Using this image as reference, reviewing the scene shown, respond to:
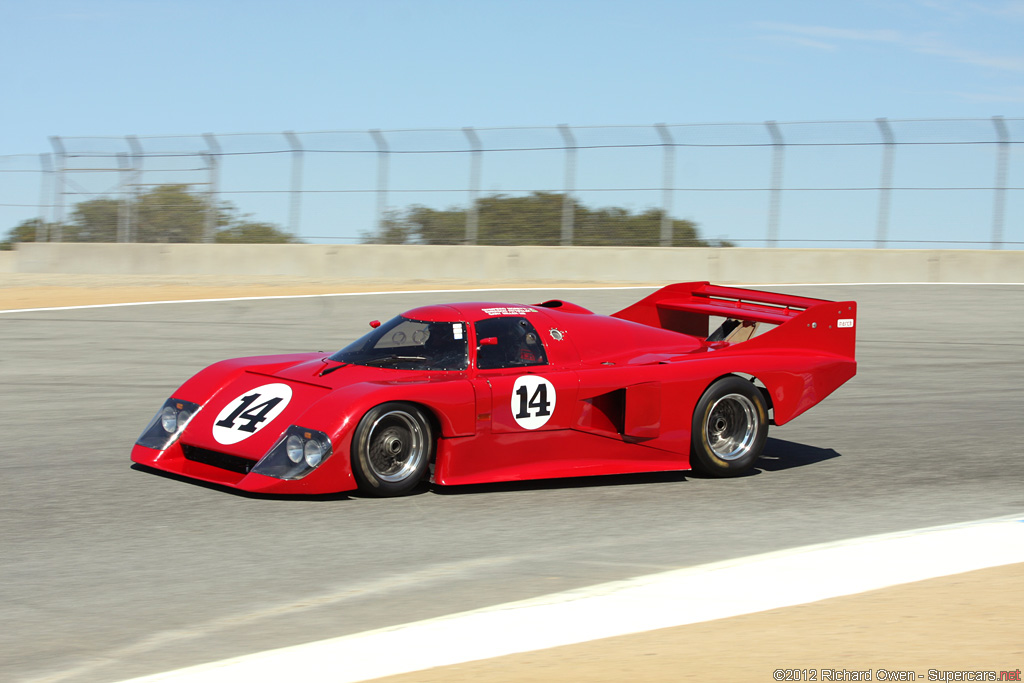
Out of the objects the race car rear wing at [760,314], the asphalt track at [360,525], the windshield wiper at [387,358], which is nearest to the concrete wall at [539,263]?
the asphalt track at [360,525]

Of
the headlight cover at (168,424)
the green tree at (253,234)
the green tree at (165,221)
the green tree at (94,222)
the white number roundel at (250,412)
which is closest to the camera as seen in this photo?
the white number roundel at (250,412)

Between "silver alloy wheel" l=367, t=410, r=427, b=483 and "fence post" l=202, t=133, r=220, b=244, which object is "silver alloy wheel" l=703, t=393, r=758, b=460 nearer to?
"silver alloy wheel" l=367, t=410, r=427, b=483

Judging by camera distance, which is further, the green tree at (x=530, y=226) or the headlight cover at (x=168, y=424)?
the green tree at (x=530, y=226)

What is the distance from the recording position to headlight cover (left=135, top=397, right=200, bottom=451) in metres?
7.36

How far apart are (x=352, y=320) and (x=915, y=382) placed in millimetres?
8029

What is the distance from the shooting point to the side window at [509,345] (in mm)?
7285

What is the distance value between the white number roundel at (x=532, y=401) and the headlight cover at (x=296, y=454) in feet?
4.02

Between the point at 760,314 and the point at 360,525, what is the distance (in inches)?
157

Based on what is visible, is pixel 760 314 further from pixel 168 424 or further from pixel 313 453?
pixel 168 424

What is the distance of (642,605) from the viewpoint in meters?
4.77

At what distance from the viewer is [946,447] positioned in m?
8.62

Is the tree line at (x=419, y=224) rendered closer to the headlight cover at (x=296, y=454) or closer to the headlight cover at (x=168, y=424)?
the headlight cover at (x=168, y=424)

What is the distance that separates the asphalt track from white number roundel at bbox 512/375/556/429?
45cm

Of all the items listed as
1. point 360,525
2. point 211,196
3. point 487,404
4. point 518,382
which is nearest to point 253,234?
point 211,196
